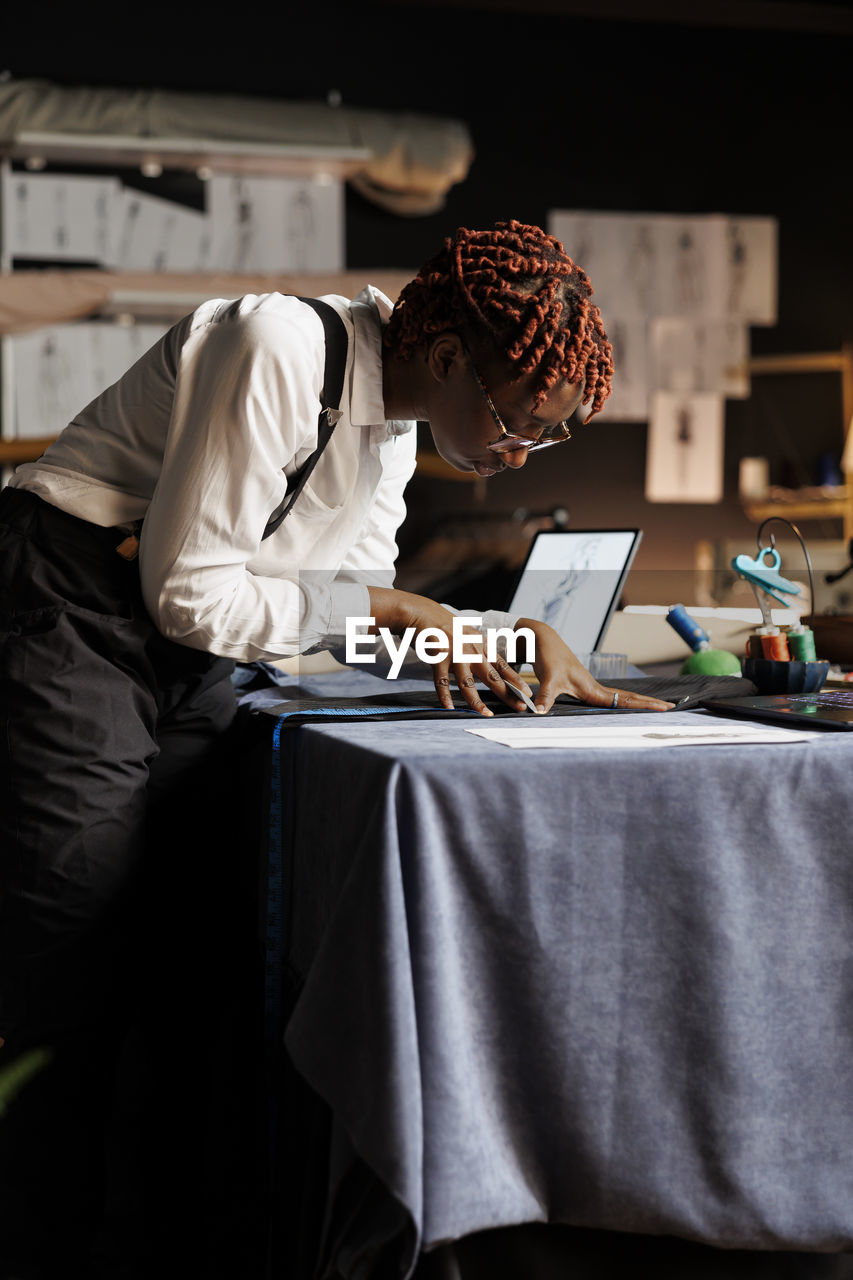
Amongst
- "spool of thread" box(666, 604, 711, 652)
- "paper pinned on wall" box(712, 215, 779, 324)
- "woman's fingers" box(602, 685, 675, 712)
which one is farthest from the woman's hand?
"paper pinned on wall" box(712, 215, 779, 324)

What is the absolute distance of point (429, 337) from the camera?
118 cm

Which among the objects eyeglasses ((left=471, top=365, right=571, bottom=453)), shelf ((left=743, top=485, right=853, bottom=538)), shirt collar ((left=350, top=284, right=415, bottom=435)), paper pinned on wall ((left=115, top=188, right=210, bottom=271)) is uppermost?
paper pinned on wall ((left=115, top=188, right=210, bottom=271))

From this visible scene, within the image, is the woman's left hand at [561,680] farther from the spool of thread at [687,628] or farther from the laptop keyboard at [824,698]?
the spool of thread at [687,628]

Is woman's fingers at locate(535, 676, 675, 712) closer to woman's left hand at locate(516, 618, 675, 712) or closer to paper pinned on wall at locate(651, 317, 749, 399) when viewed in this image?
woman's left hand at locate(516, 618, 675, 712)

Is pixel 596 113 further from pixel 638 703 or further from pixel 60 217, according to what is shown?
pixel 638 703

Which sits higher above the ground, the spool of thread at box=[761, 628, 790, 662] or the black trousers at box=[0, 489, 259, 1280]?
the spool of thread at box=[761, 628, 790, 662]

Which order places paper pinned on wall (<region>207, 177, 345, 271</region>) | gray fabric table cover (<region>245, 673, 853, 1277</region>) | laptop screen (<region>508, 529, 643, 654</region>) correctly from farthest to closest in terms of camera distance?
paper pinned on wall (<region>207, 177, 345, 271</region>)
laptop screen (<region>508, 529, 643, 654</region>)
gray fabric table cover (<region>245, 673, 853, 1277</region>)

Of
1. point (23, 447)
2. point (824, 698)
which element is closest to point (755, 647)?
point (824, 698)

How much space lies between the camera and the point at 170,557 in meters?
1.07

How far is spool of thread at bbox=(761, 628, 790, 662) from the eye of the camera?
52.2 inches

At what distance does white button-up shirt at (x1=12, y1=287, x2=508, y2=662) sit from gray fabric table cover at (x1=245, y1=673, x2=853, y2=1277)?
0.78 feet

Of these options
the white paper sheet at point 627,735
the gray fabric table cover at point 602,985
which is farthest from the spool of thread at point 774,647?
the gray fabric table cover at point 602,985

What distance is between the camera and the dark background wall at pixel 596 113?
411 centimetres

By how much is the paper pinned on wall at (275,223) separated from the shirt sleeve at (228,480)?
3141 mm
